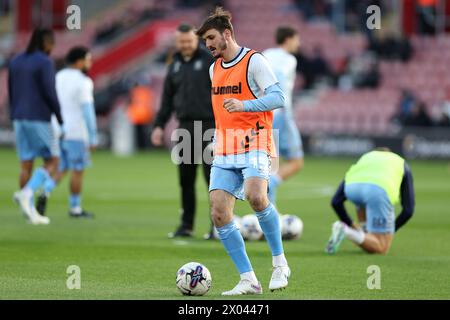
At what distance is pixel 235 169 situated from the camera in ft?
31.8

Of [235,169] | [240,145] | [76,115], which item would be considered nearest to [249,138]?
[240,145]

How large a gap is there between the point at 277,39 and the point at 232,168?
5.82 meters

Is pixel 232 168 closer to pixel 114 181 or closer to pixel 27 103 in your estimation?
pixel 27 103

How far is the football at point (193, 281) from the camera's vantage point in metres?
9.38

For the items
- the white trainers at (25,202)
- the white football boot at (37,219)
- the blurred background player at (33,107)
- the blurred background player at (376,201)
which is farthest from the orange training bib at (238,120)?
the white football boot at (37,219)

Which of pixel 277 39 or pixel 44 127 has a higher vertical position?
pixel 277 39

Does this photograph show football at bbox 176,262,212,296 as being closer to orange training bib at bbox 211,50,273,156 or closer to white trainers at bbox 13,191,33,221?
orange training bib at bbox 211,50,273,156

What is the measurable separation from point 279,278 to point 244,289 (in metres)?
0.40

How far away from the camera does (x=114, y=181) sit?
2386cm

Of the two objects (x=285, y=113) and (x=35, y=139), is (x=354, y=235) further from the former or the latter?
(x=35, y=139)

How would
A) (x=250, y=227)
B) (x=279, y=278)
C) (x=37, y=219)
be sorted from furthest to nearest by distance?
(x=37, y=219)
(x=250, y=227)
(x=279, y=278)

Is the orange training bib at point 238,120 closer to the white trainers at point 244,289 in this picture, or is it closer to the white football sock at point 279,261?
the white football sock at point 279,261

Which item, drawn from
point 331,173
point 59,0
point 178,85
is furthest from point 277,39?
point 59,0

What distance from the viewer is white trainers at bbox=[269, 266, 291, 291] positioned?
9609 millimetres
